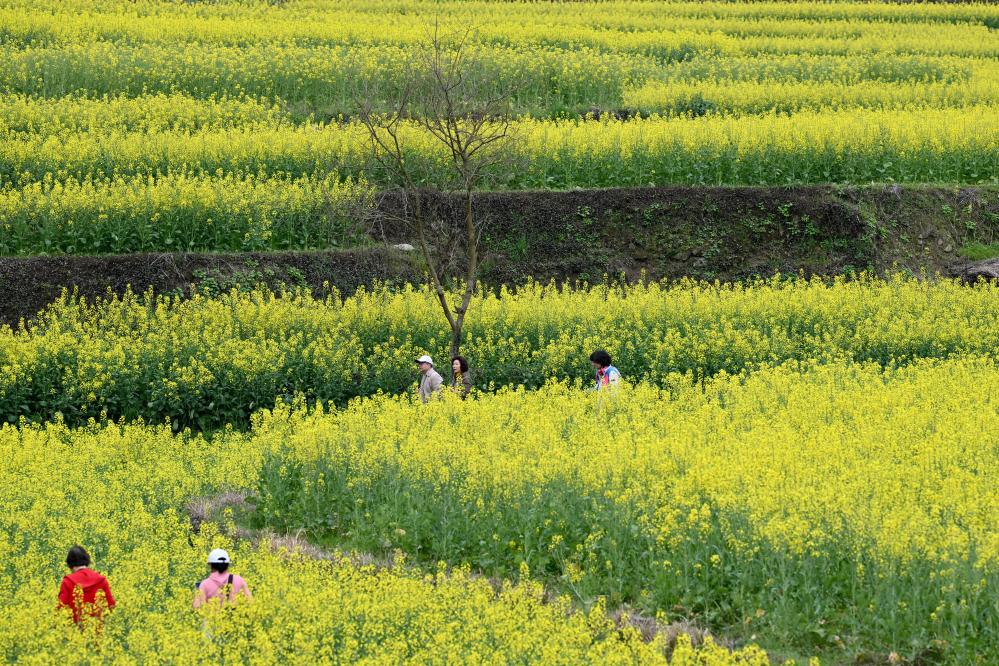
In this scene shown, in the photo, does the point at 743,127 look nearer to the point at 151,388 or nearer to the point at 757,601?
the point at 151,388

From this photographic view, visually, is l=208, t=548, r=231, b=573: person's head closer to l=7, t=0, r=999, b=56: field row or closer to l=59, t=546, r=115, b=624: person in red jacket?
l=59, t=546, r=115, b=624: person in red jacket

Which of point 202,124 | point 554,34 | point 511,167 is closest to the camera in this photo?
point 511,167

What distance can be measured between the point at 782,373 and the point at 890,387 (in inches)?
69.9

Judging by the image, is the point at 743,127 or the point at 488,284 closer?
the point at 488,284

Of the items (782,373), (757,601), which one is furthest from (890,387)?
(757,601)

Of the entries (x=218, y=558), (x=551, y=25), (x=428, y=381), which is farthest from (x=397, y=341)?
(x=551, y=25)

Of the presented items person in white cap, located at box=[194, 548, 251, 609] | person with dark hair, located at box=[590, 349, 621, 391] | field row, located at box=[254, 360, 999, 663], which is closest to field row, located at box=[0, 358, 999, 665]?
field row, located at box=[254, 360, 999, 663]

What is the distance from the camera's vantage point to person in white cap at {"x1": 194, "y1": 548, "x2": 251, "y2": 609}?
35.9 feet

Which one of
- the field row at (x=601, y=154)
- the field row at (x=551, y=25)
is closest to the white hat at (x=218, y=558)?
the field row at (x=601, y=154)

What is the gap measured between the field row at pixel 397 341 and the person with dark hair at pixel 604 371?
177cm

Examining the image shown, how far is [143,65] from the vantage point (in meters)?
34.7

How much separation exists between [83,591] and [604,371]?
27.4ft

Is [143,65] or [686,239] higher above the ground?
[143,65]

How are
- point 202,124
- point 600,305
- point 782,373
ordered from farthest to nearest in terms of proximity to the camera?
1. point 202,124
2. point 600,305
3. point 782,373
